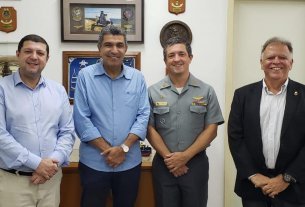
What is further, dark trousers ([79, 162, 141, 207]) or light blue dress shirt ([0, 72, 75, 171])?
dark trousers ([79, 162, 141, 207])

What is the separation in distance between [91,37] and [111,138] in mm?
1123

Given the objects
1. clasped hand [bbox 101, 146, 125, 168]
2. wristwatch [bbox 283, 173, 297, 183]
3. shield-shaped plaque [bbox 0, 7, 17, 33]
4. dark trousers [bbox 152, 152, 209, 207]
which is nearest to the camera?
wristwatch [bbox 283, 173, 297, 183]

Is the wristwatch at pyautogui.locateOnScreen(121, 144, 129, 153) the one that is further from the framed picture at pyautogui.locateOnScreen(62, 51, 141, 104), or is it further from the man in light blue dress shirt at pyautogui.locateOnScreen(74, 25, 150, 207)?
the framed picture at pyautogui.locateOnScreen(62, 51, 141, 104)

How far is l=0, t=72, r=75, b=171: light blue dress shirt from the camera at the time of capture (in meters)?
1.83

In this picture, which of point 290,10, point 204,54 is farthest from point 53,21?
point 290,10

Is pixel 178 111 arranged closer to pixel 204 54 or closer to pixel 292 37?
pixel 204 54

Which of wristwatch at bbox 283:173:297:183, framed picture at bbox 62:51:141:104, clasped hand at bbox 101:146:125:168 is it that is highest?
framed picture at bbox 62:51:141:104

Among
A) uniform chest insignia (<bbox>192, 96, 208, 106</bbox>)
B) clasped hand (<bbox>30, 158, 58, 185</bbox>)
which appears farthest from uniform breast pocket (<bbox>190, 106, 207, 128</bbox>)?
clasped hand (<bbox>30, 158, 58, 185</bbox>)

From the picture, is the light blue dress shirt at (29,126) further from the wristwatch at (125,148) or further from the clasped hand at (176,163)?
the clasped hand at (176,163)

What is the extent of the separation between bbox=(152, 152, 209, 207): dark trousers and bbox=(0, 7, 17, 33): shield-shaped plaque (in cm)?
169

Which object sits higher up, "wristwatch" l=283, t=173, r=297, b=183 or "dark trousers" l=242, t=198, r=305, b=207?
"wristwatch" l=283, t=173, r=297, b=183

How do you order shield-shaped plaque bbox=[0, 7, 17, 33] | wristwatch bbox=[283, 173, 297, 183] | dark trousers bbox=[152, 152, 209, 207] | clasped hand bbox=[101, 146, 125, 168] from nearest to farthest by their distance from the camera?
wristwatch bbox=[283, 173, 297, 183], clasped hand bbox=[101, 146, 125, 168], dark trousers bbox=[152, 152, 209, 207], shield-shaped plaque bbox=[0, 7, 17, 33]

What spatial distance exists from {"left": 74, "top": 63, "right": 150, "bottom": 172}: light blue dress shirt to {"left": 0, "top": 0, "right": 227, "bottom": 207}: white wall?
2.66 ft

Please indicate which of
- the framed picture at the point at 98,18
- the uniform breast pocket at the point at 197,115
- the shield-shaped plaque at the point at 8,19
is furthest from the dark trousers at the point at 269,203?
the shield-shaped plaque at the point at 8,19
